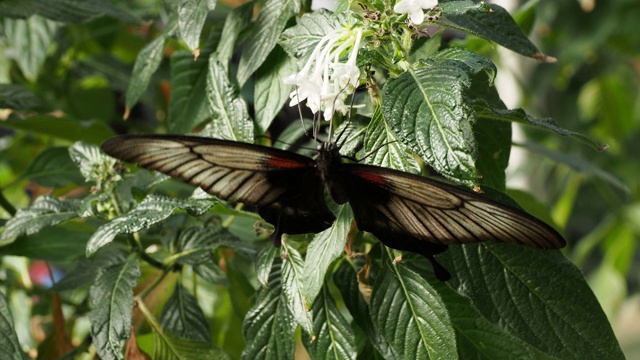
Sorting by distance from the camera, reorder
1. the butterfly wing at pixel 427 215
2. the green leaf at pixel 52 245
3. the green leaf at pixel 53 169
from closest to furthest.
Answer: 1. the butterfly wing at pixel 427 215
2. the green leaf at pixel 52 245
3. the green leaf at pixel 53 169

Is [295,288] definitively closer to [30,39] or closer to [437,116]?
[437,116]

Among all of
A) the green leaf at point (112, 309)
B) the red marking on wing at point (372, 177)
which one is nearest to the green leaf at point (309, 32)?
the red marking on wing at point (372, 177)

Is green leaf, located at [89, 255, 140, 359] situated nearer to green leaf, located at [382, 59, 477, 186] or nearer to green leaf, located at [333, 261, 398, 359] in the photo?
green leaf, located at [333, 261, 398, 359]

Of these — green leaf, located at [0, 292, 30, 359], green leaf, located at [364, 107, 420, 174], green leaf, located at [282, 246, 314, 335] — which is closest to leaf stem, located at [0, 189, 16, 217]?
green leaf, located at [0, 292, 30, 359]

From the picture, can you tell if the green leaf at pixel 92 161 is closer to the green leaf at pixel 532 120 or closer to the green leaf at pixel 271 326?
the green leaf at pixel 271 326

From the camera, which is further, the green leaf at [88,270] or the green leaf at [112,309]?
the green leaf at [88,270]

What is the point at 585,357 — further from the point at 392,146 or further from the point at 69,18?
the point at 69,18
